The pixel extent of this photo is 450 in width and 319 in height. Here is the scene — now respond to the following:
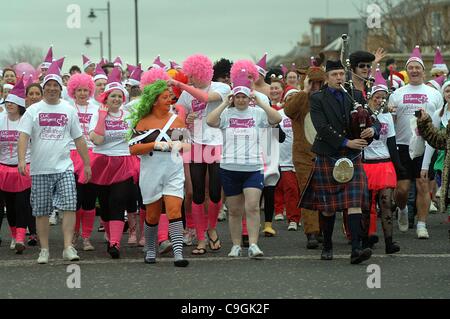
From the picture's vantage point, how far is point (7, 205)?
14.0m

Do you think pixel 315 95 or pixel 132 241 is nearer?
pixel 315 95

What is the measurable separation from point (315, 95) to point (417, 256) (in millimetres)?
2060

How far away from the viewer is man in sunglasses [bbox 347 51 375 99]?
13.2m

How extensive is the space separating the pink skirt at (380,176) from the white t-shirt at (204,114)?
1715 mm

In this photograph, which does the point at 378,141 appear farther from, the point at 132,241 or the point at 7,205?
the point at 7,205

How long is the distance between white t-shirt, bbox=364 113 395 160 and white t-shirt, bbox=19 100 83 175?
3.45 meters

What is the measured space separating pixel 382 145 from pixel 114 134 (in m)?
3.06

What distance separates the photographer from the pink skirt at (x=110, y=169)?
13.3 metres

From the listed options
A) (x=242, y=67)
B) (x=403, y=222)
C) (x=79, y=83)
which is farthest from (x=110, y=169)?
(x=403, y=222)

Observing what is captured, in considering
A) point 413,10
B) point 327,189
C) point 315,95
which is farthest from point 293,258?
point 413,10

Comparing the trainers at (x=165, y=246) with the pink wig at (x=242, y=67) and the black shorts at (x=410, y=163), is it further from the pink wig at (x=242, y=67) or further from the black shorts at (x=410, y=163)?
the black shorts at (x=410, y=163)

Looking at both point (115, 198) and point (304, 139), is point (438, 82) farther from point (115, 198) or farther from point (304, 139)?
point (115, 198)

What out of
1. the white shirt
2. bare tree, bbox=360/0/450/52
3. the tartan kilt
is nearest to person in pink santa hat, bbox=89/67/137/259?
the tartan kilt
